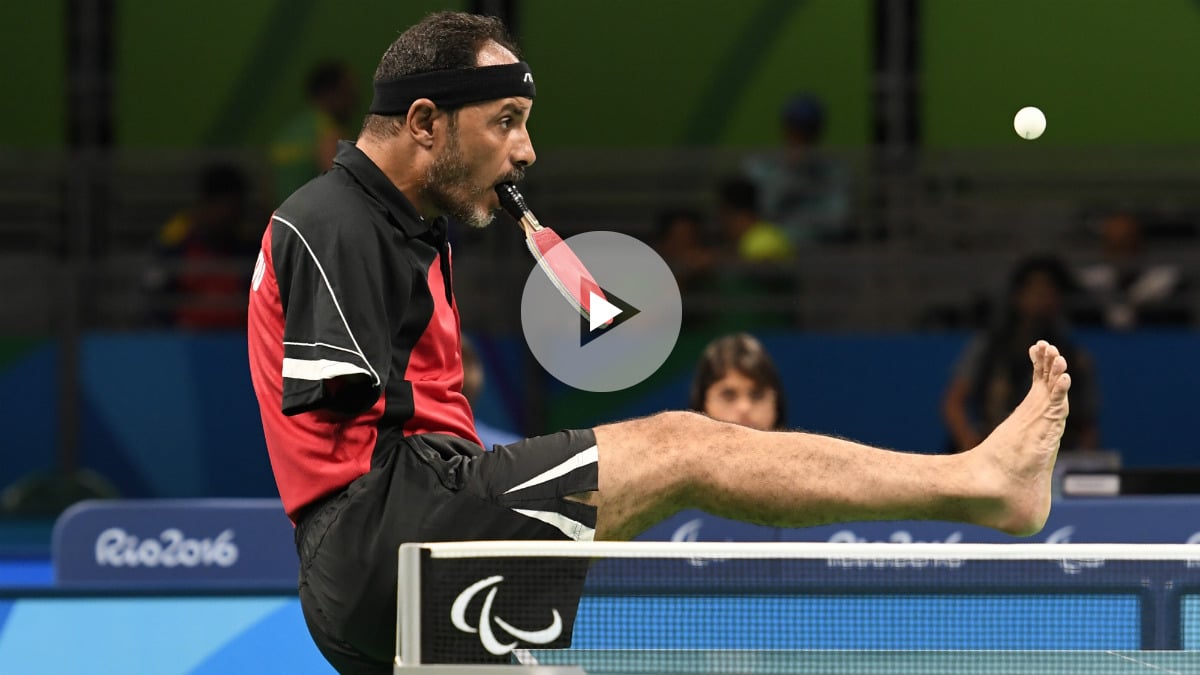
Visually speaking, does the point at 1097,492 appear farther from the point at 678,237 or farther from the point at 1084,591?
the point at 678,237

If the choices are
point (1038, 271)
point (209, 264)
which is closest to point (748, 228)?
point (1038, 271)

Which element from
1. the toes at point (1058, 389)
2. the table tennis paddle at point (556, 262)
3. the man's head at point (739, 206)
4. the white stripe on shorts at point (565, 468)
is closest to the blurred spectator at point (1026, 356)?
the man's head at point (739, 206)

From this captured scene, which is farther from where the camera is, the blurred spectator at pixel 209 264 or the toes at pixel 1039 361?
the blurred spectator at pixel 209 264

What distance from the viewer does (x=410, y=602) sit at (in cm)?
309

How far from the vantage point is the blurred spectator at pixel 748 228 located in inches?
368

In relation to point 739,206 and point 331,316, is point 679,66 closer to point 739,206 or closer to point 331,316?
point 739,206

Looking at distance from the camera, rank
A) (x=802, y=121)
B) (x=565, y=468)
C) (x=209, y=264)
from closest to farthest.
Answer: (x=565, y=468) → (x=802, y=121) → (x=209, y=264)

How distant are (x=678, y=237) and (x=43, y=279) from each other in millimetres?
3531

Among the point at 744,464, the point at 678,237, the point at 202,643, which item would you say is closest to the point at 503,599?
the point at 744,464

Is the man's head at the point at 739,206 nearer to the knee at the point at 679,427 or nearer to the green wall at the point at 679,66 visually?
the green wall at the point at 679,66

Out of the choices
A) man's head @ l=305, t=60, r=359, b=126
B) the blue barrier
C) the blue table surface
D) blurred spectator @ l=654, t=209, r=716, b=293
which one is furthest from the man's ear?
blurred spectator @ l=654, t=209, r=716, b=293
